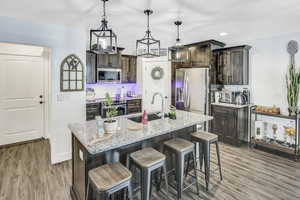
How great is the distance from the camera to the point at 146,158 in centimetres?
200

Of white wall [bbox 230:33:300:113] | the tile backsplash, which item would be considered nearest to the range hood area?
the tile backsplash

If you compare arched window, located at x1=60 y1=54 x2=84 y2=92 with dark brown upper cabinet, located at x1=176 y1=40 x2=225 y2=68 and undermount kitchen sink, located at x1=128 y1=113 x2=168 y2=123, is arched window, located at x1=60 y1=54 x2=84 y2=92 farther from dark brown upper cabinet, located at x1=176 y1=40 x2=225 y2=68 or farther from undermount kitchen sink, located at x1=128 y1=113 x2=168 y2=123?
dark brown upper cabinet, located at x1=176 y1=40 x2=225 y2=68

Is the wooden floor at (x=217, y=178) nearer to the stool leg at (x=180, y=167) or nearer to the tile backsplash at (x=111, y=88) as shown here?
the stool leg at (x=180, y=167)

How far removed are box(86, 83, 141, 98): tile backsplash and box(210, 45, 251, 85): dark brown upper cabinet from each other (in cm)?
262

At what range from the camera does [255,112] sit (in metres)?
4.09

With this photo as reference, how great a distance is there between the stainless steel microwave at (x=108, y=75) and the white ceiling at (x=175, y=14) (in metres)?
1.71

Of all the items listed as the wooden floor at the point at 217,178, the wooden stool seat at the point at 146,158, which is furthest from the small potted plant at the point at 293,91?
the wooden stool seat at the point at 146,158

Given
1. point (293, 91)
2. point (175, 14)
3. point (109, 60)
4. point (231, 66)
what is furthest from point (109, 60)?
point (293, 91)

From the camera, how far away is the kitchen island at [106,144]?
1765mm

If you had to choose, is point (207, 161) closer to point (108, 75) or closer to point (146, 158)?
point (146, 158)

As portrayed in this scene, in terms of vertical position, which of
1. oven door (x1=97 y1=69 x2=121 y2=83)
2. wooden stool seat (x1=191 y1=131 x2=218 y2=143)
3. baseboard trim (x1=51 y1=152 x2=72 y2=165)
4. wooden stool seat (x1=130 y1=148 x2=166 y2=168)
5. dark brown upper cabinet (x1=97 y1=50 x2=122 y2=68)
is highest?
dark brown upper cabinet (x1=97 y1=50 x2=122 y2=68)

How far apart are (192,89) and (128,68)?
228cm

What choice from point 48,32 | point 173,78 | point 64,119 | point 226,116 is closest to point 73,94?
point 64,119

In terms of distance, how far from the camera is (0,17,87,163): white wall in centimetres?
303
